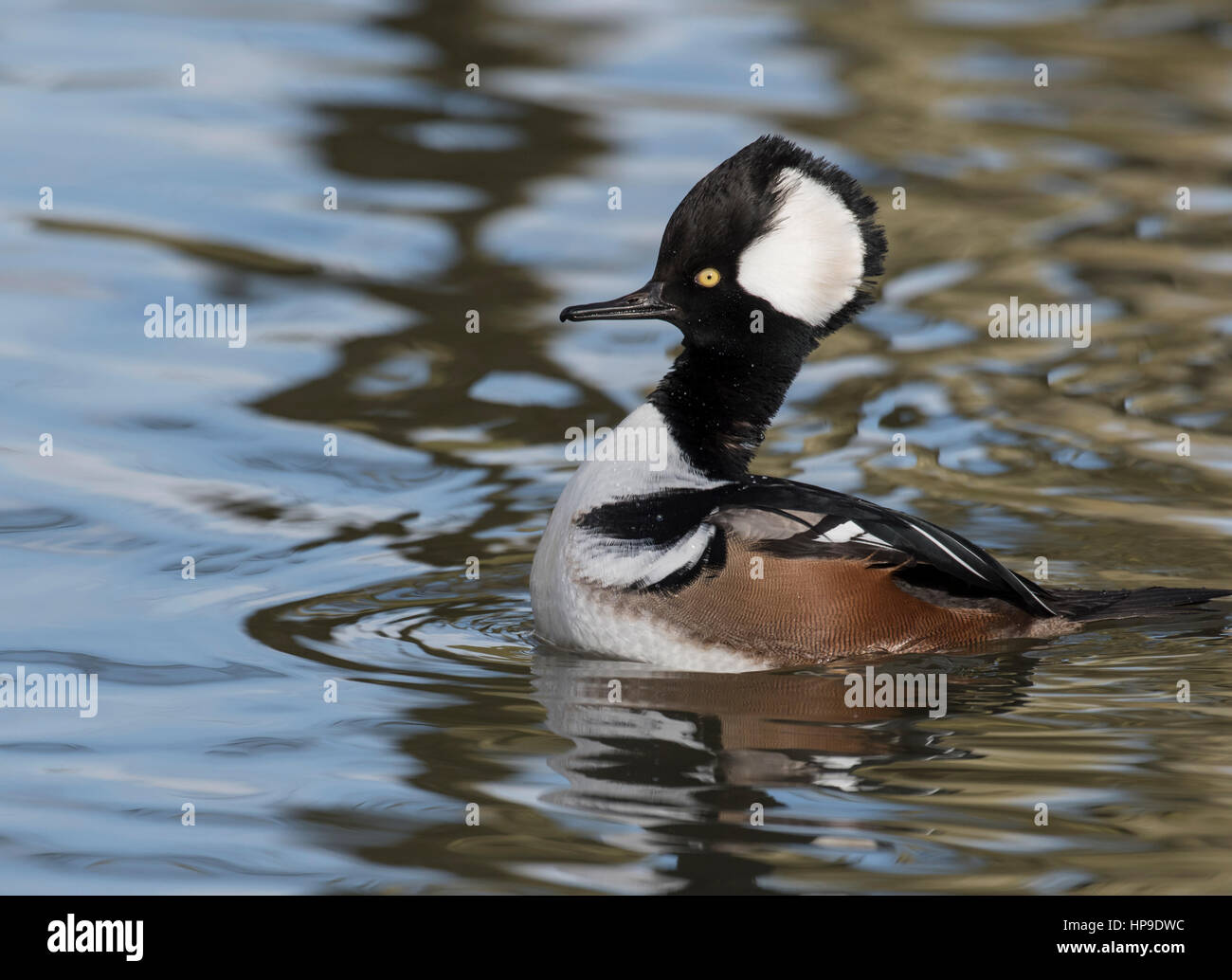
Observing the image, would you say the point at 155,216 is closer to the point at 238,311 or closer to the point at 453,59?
the point at 238,311

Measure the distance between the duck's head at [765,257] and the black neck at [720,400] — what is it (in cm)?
7

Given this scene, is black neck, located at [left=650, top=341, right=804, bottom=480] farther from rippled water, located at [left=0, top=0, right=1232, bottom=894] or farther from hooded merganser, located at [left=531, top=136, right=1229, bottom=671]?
rippled water, located at [left=0, top=0, right=1232, bottom=894]

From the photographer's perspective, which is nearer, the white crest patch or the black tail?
the white crest patch

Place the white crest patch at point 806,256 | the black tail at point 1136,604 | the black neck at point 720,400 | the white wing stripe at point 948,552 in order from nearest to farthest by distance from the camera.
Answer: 1. the white crest patch at point 806,256
2. the white wing stripe at point 948,552
3. the black neck at point 720,400
4. the black tail at point 1136,604

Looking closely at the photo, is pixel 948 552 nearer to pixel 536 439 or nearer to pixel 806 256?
pixel 806 256

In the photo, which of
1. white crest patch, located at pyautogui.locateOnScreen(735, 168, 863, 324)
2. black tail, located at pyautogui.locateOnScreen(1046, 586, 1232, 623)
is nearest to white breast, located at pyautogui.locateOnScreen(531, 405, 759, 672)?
white crest patch, located at pyautogui.locateOnScreen(735, 168, 863, 324)

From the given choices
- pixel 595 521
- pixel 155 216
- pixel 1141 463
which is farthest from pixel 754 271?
pixel 155 216

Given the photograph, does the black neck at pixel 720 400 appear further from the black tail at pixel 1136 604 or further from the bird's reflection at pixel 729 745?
the black tail at pixel 1136 604

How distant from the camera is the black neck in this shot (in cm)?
732

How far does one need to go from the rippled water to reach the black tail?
0.39ft

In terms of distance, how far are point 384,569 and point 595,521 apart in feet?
6.13

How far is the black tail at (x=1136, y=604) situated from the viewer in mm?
7531

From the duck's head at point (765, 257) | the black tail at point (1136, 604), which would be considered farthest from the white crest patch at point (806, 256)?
the black tail at point (1136, 604)

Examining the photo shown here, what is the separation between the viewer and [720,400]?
7355mm
